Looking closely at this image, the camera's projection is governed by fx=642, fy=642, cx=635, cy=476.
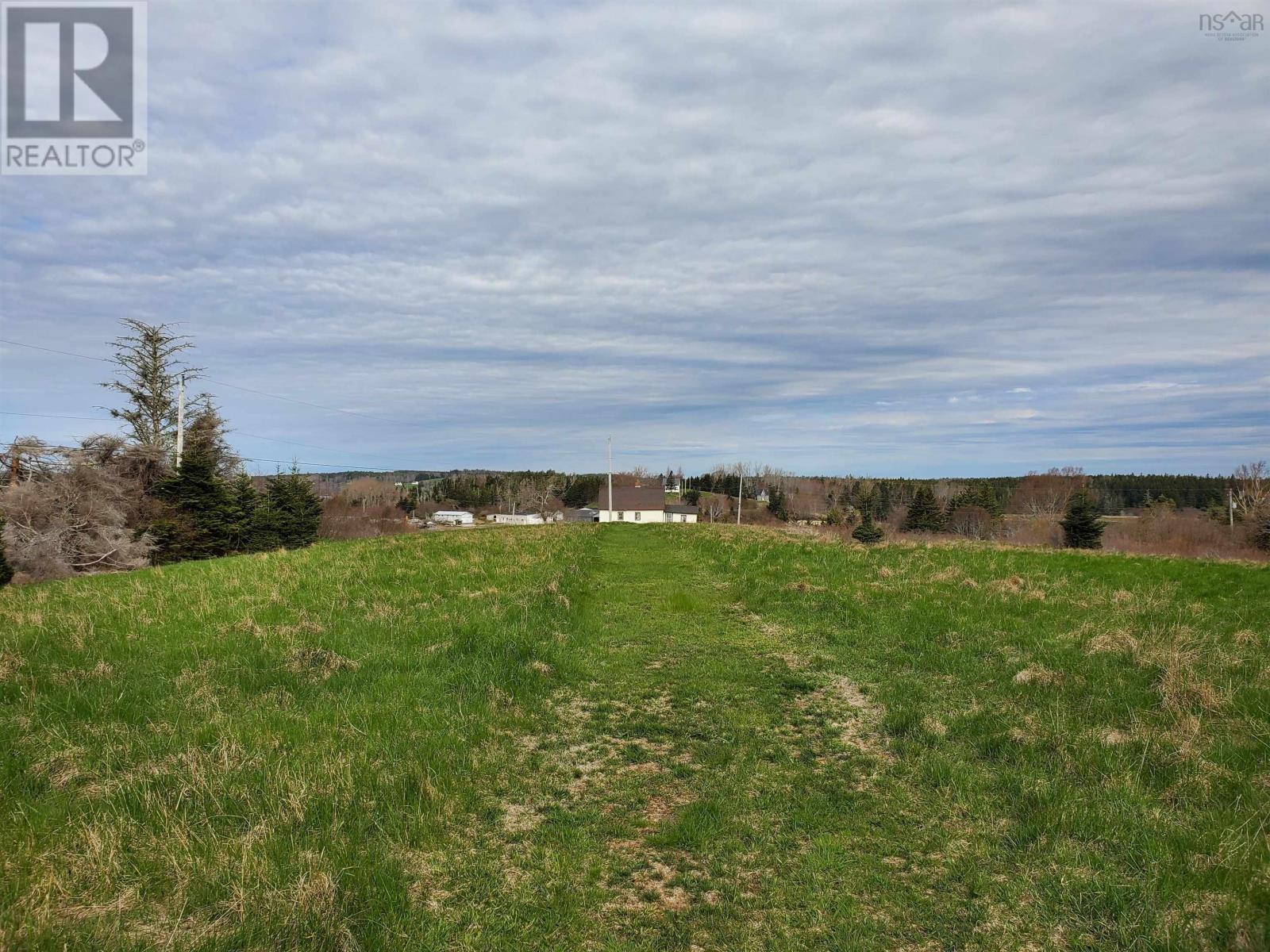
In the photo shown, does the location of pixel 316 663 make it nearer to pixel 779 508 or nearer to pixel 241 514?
pixel 241 514

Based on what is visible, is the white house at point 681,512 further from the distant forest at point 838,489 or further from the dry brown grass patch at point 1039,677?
the dry brown grass patch at point 1039,677

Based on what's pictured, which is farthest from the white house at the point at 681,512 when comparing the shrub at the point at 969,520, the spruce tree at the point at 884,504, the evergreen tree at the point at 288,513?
the evergreen tree at the point at 288,513

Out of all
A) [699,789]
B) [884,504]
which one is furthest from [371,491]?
[699,789]

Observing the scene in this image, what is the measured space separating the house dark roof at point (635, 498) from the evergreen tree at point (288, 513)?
3669 cm

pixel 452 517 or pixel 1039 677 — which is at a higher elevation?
pixel 1039 677

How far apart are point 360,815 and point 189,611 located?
8.43 meters

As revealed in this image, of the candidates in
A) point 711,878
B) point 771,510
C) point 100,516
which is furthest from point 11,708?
point 771,510

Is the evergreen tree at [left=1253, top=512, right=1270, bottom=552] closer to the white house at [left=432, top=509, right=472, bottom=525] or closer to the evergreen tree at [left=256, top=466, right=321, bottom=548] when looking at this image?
the evergreen tree at [left=256, top=466, right=321, bottom=548]

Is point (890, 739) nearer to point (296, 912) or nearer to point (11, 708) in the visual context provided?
point (296, 912)

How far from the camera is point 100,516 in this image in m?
30.5

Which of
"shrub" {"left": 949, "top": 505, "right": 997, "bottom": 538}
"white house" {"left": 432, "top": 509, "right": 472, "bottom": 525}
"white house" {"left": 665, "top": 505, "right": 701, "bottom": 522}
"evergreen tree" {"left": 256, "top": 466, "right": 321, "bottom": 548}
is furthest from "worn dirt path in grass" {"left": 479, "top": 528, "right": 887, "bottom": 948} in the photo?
"white house" {"left": 432, "top": 509, "right": 472, "bottom": 525}

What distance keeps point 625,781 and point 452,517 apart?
121639 mm

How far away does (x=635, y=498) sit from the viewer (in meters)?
89.6

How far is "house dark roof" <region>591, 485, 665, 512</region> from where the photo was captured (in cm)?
8888
